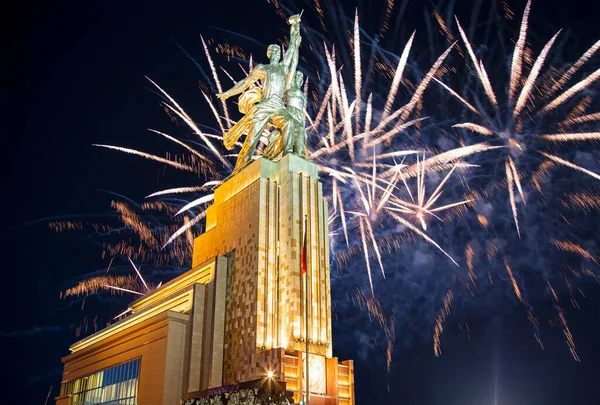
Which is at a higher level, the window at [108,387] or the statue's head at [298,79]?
the statue's head at [298,79]

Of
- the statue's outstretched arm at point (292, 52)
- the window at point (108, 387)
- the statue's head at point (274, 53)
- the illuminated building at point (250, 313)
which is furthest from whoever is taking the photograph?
the statue's head at point (274, 53)

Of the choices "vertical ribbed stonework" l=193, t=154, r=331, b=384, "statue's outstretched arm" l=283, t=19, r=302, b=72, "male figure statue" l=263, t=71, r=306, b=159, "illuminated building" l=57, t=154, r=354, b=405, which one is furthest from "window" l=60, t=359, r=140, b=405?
"statue's outstretched arm" l=283, t=19, r=302, b=72

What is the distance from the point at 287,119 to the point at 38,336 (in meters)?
54.3

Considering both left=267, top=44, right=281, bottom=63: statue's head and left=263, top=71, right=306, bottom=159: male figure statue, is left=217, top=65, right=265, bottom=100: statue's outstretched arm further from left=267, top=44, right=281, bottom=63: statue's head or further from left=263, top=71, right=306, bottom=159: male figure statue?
left=263, top=71, right=306, bottom=159: male figure statue

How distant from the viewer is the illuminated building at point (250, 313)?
1439 inches

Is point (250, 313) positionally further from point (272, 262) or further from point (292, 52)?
point (292, 52)

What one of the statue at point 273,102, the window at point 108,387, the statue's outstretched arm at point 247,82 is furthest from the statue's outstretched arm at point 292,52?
the window at point 108,387

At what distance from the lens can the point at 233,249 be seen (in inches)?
1661

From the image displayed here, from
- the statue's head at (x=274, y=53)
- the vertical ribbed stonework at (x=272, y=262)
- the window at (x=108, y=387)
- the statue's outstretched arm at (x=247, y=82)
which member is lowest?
the window at (x=108, y=387)

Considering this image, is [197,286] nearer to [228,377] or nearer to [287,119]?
[228,377]

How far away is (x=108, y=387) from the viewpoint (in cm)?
4612

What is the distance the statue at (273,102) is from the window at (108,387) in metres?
16.3

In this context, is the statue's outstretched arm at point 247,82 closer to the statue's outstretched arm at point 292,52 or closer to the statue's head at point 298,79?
the statue's outstretched arm at point 292,52

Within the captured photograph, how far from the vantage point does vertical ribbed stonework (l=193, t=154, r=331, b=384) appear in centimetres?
3734
